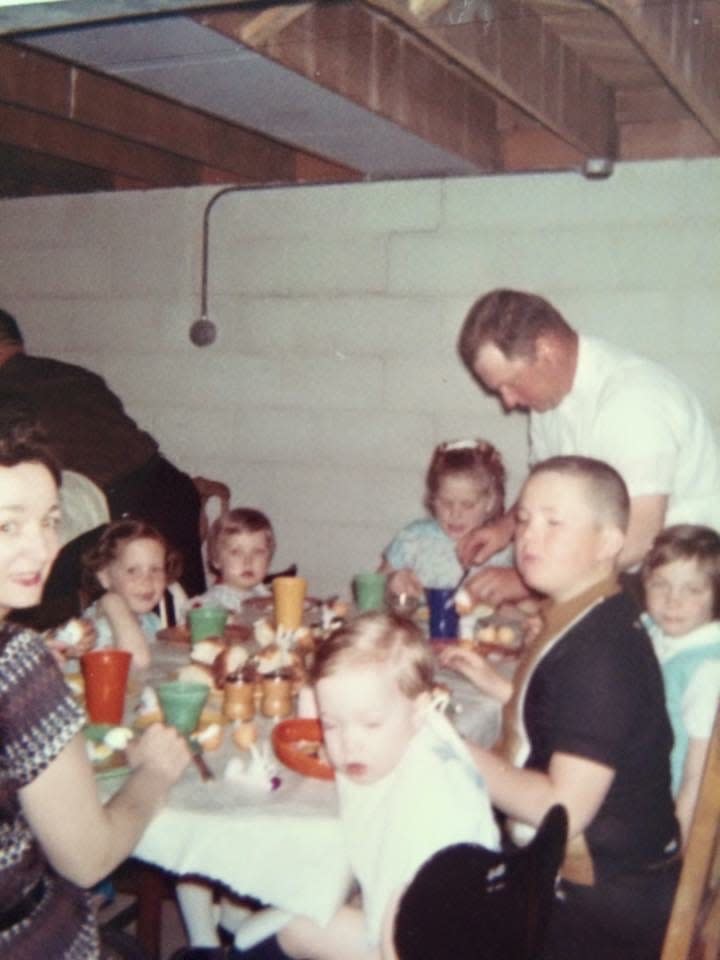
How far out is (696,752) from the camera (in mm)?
2059

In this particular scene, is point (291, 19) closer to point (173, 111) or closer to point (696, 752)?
point (173, 111)

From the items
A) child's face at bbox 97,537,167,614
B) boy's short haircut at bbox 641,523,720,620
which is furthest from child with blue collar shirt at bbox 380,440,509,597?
boy's short haircut at bbox 641,523,720,620

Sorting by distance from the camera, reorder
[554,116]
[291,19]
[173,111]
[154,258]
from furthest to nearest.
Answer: [154,258] < [173,111] < [554,116] < [291,19]

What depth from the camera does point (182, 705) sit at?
1669 millimetres

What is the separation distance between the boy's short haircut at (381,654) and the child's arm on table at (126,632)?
2.49ft

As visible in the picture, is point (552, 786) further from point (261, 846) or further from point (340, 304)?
point (340, 304)

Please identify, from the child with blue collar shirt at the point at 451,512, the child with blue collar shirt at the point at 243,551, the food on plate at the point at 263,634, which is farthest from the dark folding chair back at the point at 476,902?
the child with blue collar shirt at the point at 451,512

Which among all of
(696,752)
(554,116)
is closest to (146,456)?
(554,116)

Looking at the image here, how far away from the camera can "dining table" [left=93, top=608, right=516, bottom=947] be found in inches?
55.2

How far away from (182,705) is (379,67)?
2046 mm

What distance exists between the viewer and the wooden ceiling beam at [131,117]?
305 centimetres

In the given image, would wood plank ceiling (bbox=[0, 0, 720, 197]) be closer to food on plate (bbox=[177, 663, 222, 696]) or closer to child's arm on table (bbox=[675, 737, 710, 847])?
food on plate (bbox=[177, 663, 222, 696])

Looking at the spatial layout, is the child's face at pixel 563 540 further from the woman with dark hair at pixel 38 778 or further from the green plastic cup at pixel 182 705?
the woman with dark hair at pixel 38 778

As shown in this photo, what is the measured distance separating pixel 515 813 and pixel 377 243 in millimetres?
2906
